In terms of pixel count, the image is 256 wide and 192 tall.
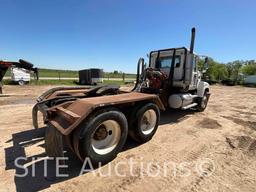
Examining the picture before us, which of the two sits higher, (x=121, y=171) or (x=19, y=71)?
(x=19, y=71)

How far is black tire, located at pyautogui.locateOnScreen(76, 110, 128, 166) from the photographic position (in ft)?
10.5

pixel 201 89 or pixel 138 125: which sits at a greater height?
pixel 201 89

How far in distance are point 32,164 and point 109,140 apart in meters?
1.48

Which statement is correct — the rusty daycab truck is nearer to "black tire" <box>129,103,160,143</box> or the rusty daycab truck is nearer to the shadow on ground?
"black tire" <box>129,103,160,143</box>

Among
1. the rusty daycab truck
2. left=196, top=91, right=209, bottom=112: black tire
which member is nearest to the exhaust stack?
the rusty daycab truck

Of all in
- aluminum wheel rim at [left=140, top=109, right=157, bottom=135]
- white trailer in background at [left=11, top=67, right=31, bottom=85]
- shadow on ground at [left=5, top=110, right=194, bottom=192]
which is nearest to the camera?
shadow on ground at [left=5, top=110, right=194, bottom=192]

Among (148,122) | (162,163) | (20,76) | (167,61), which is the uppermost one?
(167,61)

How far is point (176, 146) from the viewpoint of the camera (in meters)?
4.52

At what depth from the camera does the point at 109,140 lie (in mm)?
3816

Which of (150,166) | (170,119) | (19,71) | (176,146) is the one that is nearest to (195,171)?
(150,166)

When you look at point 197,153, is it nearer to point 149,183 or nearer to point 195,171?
point 195,171

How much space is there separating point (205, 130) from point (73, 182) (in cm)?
434

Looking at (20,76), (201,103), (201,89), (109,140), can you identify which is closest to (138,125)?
(109,140)

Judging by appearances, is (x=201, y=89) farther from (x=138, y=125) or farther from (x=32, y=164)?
(x=32, y=164)
